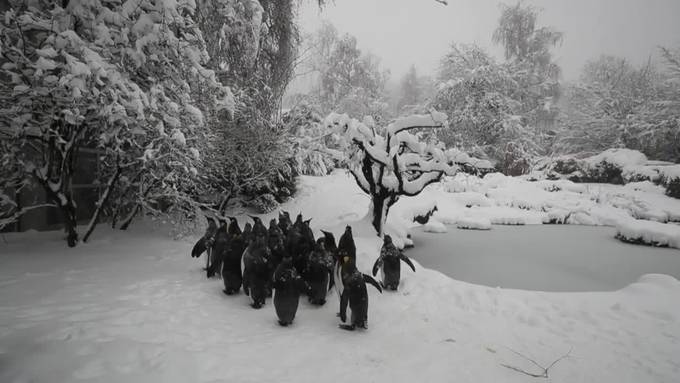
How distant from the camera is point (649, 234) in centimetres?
980

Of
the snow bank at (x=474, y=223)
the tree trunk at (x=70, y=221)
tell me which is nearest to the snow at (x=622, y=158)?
the snow bank at (x=474, y=223)

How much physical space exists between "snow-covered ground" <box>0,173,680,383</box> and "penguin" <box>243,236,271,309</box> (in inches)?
8.2

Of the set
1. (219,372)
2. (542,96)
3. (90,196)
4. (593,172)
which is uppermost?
(542,96)

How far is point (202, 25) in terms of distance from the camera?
6.94 metres

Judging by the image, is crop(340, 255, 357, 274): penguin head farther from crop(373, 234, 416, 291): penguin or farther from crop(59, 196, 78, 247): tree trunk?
crop(59, 196, 78, 247): tree trunk

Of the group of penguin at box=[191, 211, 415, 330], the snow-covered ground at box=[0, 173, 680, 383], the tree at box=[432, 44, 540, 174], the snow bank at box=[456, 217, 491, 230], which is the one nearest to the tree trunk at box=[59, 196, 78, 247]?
the snow-covered ground at box=[0, 173, 680, 383]

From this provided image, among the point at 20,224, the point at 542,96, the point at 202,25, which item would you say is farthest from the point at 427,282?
the point at 542,96

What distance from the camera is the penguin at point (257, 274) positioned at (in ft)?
14.3

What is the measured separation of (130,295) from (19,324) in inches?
43.8

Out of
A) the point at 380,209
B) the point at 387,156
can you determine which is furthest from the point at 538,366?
the point at 380,209

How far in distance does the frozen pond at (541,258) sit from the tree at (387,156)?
1.65 m

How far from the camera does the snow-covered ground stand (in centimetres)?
279

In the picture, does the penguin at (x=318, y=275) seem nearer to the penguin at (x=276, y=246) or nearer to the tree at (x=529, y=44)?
the penguin at (x=276, y=246)

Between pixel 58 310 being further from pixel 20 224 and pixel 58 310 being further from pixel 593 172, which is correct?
pixel 593 172
